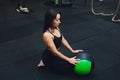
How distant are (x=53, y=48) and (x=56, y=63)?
29 centimetres

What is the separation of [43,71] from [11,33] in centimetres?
158

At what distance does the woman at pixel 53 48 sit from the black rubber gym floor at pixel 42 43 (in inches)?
6.3

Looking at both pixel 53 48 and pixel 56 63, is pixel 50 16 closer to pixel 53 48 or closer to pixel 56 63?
pixel 53 48

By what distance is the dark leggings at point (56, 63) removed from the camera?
3438 millimetres

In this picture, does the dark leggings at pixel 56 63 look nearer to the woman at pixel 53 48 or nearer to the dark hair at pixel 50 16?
the woman at pixel 53 48

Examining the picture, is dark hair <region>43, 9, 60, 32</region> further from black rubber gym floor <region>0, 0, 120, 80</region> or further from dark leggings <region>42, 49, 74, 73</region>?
black rubber gym floor <region>0, 0, 120, 80</region>

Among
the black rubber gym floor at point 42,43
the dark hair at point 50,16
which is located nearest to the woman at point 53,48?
the dark hair at point 50,16

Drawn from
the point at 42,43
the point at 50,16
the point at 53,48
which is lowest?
the point at 42,43

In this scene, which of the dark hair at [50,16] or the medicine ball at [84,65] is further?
the medicine ball at [84,65]

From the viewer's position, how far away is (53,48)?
3281 millimetres

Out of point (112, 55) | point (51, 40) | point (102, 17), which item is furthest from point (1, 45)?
point (102, 17)

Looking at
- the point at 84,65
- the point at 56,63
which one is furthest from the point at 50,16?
the point at 84,65

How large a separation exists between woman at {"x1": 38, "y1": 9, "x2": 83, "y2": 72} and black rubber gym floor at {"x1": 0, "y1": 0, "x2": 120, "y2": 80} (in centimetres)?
16

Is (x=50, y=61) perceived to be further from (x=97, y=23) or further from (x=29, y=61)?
(x=97, y=23)
